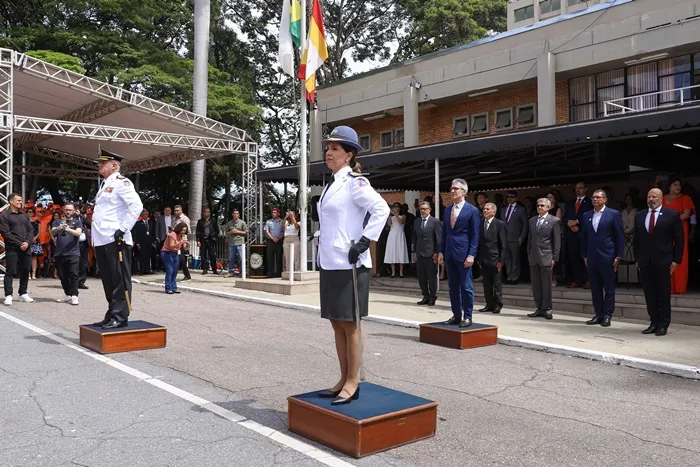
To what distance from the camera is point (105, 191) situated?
7949 millimetres

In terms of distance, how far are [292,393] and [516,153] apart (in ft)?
34.0

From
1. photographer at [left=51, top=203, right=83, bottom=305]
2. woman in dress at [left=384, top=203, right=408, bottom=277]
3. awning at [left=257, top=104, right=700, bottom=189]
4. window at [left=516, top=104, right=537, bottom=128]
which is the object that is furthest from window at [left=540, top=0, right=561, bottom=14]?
photographer at [left=51, top=203, right=83, bottom=305]

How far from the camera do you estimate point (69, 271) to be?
39.6 feet

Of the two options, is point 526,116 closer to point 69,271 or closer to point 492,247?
point 492,247

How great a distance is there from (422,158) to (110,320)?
8146mm

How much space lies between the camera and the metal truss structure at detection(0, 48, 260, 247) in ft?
56.4

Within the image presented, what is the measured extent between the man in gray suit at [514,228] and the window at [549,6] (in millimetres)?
37017

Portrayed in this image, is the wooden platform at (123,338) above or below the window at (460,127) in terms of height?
below

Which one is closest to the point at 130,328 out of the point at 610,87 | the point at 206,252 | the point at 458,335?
the point at 458,335

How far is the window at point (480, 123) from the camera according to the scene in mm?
25000

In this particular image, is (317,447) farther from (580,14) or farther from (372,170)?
(580,14)

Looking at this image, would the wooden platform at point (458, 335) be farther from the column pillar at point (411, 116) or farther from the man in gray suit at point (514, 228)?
the column pillar at point (411, 116)

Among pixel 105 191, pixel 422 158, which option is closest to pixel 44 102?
pixel 422 158

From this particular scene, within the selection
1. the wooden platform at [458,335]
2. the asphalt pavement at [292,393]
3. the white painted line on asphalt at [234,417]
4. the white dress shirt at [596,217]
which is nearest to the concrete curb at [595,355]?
the asphalt pavement at [292,393]
